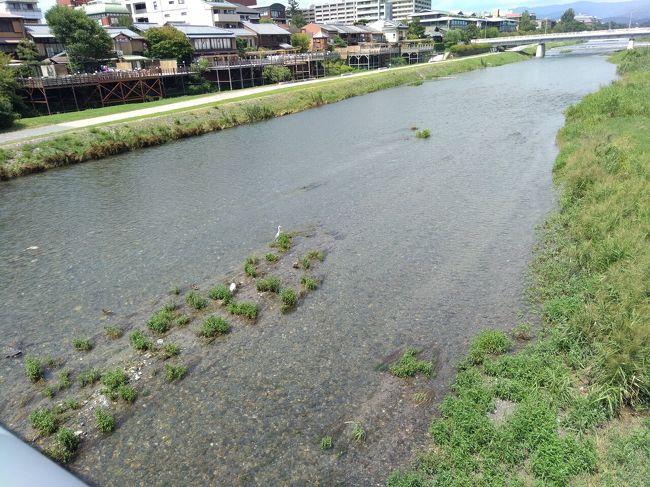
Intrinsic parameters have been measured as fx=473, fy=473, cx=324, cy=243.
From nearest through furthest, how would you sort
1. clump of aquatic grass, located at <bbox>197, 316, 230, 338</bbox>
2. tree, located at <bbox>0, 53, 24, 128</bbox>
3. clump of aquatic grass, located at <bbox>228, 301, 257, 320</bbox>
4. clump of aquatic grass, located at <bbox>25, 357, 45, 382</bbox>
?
clump of aquatic grass, located at <bbox>25, 357, 45, 382</bbox> → clump of aquatic grass, located at <bbox>197, 316, 230, 338</bbox> → clump of aquatic grass, located at <bbox>228, 301, 257, 320</bbox> → tree, located at <bbox>0, 53, 24, 128</bbox>

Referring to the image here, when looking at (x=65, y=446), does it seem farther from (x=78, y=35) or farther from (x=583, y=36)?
(x=583, y=36)

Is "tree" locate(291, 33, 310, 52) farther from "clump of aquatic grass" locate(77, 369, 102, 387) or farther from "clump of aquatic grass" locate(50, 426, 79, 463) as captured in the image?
"clump of aquatic grass" locate(50, 426, 79, 463)

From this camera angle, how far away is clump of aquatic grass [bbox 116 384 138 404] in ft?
29.4

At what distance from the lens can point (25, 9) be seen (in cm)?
6259

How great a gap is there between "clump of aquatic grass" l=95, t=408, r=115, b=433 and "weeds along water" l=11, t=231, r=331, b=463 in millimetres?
17

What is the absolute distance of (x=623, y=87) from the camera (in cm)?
3509

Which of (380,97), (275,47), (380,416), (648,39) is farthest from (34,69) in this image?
(648,39)

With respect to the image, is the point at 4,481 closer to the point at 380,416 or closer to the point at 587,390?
the point at 380,416

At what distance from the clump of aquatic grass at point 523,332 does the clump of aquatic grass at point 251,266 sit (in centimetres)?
700

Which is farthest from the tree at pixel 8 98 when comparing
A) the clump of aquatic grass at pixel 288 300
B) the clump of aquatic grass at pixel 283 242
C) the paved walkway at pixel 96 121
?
the clump of aquatic grass at pixel 288 300

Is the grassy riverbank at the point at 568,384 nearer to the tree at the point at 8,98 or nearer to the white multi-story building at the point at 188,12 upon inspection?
the tree at the point at 8,98

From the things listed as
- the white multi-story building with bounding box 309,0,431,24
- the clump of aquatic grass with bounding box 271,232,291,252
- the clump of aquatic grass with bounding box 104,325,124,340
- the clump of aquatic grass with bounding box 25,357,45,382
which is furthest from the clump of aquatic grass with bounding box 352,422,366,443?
the white multi-story building with bounding box 309,0,431,24

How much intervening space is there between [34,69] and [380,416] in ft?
162

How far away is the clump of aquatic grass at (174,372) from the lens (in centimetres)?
955
